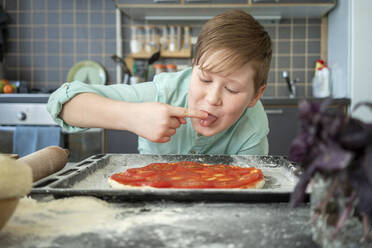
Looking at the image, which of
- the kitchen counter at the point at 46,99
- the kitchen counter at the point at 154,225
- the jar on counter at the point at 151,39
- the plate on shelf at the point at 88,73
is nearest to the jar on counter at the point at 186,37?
the jar on counter at the point at 151,39

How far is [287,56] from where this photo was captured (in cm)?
288

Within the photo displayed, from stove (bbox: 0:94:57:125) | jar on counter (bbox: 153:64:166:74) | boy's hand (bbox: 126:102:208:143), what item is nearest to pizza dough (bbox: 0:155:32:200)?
boy's hand (bbox: 126:102:208:143)

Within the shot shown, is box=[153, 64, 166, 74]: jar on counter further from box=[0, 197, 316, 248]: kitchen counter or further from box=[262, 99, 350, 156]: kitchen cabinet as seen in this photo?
box=[0, 197, 316, 248]: kitchen counter

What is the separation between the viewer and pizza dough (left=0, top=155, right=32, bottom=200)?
1.37 ft

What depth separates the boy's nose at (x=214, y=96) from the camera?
0.95m

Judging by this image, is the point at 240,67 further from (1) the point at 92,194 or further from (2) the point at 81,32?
(2) the point at 81,32

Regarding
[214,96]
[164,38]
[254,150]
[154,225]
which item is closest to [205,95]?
[214,96]

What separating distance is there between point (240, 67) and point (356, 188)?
0.64 meters

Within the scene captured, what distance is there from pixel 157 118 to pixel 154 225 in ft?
1.40

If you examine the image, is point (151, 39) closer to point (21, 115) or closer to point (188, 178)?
point (21, 115)

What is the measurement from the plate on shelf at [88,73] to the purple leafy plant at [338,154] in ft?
8.59

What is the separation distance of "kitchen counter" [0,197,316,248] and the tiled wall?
2405mm

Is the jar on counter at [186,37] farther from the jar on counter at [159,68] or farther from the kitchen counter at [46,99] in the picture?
the kitchen counter at [46,99]

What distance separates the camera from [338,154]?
14.2 inches
